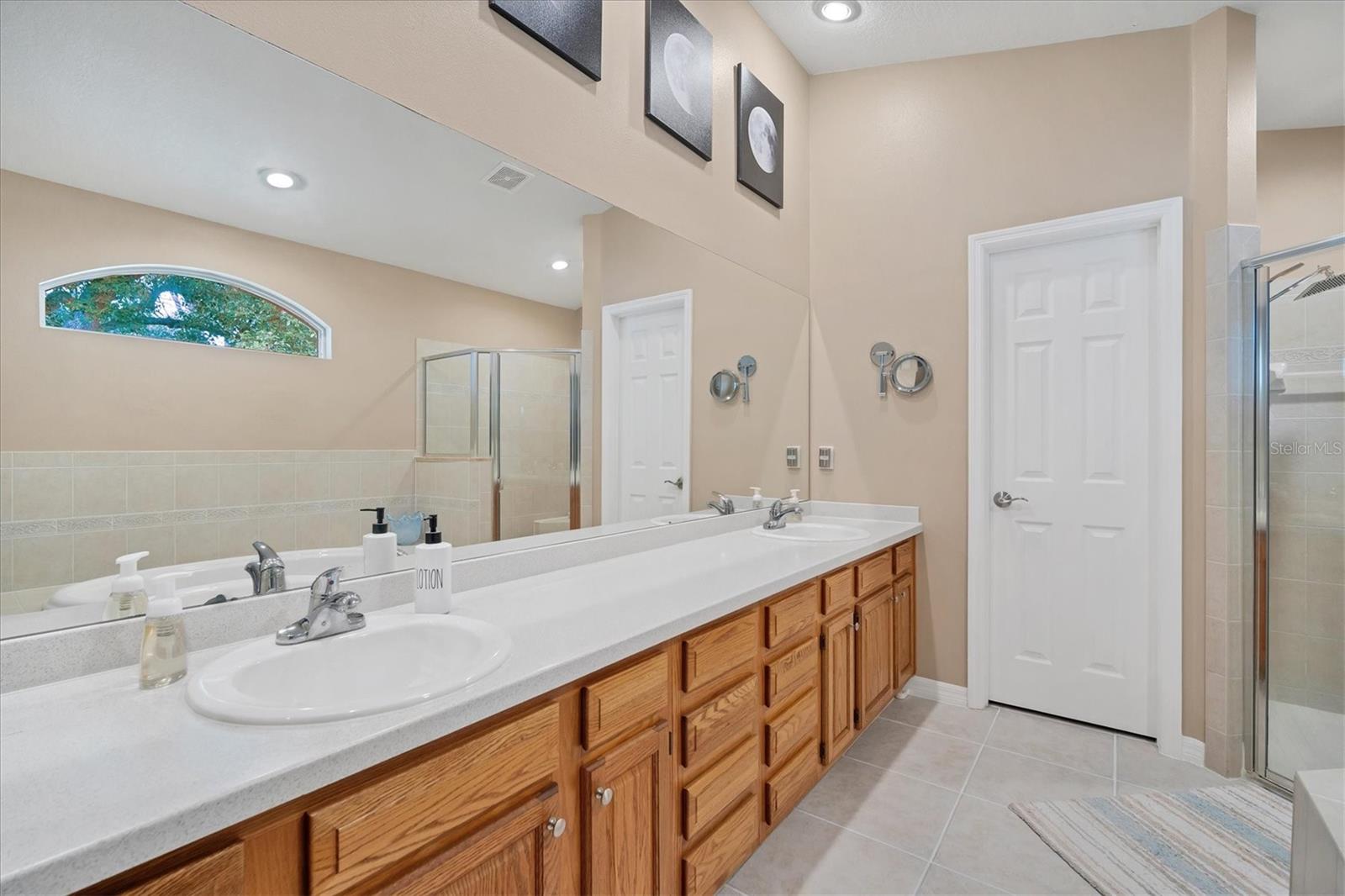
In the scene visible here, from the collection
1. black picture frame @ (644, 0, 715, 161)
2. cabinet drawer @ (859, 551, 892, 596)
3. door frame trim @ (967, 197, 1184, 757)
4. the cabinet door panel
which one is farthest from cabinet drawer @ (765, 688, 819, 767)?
black picture frame @ (644, 0, 715, 161)

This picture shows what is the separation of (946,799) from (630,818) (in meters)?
1.42

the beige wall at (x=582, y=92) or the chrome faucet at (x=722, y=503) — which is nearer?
the beige wall at (x=582, y=92)

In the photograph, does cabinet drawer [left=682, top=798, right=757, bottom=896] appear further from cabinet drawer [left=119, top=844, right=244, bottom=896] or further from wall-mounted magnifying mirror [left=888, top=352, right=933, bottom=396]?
wall-mounted magnifying mirror [left=888, top=352, right=933, bottom=396]

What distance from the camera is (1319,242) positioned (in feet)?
7.00

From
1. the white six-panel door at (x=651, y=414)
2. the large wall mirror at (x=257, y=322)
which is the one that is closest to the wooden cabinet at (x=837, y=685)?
the white six-panel door at (x=651, y=414)

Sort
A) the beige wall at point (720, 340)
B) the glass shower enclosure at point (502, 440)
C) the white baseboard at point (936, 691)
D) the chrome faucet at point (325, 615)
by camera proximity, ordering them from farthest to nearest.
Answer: the white baseboard at point (936, 691)
the beige wall at point (720, 340)
the glass shower enclosure at point (502, 440)
the chrome faucet at point (325, 615)

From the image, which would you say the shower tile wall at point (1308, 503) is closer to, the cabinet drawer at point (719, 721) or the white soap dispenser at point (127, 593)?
the cabinet drawer at point (719, 721)

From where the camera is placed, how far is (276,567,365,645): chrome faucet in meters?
1.11

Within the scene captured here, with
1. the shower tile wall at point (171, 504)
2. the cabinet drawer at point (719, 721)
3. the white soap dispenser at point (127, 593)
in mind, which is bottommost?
the cabinet drawer at point (719, 721)

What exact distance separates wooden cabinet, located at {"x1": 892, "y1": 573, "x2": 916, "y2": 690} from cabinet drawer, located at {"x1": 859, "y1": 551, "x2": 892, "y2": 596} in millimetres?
136

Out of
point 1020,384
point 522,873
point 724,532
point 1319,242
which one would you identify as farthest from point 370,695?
point 1319,242

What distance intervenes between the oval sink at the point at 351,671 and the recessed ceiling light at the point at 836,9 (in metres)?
2.78

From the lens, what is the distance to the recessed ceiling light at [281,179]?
1252 mm

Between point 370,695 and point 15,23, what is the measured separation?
1.18 meters
